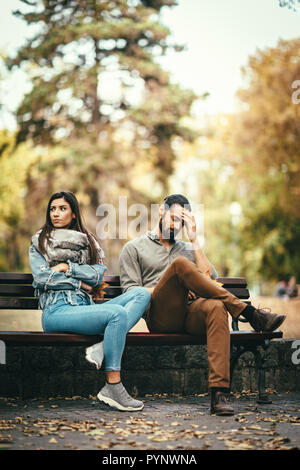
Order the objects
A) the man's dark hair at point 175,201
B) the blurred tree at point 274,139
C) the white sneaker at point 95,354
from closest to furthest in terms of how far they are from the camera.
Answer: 1. the white sneaker at point 95,354
2. the man's dark hair at point 175,201
3. the blurred tree at point 274,139

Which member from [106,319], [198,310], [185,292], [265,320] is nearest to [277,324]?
[265,320]

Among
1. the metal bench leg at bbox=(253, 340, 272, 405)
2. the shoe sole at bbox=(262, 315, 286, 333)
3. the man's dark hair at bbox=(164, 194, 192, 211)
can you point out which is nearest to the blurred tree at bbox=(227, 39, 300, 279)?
the man's dark hair at bbox=(164, 194, 192, 211)

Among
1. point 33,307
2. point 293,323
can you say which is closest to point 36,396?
point 33,307

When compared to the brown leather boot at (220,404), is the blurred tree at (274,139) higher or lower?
higher

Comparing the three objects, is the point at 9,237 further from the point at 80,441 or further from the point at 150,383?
the point at 80,441

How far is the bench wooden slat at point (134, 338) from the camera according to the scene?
4898 mm

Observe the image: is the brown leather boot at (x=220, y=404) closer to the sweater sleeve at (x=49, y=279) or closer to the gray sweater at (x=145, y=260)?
the gray sweater at (x=145, y=260)

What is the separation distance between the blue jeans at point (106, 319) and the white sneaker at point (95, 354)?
0.14ft

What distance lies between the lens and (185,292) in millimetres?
5262

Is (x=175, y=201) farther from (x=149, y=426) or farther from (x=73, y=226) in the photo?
(x=149, y=426)

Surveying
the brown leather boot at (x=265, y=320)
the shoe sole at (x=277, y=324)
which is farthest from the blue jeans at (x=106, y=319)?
the shoe sole at (x=277, y=324)

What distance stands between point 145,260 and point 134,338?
0.89 m

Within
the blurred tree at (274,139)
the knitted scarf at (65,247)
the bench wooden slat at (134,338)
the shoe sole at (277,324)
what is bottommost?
the bench wooden slat at (134,338)

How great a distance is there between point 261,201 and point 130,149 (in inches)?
242
